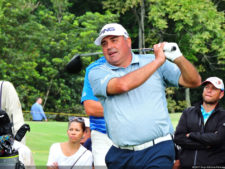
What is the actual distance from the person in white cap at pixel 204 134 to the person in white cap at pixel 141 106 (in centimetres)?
198

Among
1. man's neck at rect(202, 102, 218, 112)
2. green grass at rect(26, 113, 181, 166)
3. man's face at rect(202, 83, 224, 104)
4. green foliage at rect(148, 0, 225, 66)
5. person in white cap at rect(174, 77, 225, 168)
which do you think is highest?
green foliage at rect(148, 0, 225, 66)

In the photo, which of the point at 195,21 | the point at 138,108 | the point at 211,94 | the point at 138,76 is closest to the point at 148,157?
the point at 138,108

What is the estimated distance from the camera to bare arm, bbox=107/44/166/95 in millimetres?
3734

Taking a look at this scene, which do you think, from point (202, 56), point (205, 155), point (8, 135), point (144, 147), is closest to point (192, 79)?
point (144, 147)

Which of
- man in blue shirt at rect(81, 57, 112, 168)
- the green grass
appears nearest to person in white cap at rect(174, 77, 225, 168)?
man in blue shirt at rect(81, 57, 112, 168)

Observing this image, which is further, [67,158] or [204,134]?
[67,158]

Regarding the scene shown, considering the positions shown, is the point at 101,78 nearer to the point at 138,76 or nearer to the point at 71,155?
the point at 138,76

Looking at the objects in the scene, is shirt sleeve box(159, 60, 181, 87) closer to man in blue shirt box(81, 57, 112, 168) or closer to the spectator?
man in blue shirt box(81, 57, 112, 168)

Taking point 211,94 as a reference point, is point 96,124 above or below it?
below

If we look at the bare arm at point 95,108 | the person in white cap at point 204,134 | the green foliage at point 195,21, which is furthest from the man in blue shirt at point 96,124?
the green foliage at point 195,21

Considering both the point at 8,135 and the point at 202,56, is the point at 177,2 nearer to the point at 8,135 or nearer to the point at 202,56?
the point at 202,56

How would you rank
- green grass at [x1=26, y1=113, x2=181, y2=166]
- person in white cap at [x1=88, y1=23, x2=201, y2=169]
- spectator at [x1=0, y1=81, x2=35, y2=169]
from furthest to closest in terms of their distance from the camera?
green grass at [x1=26, y1=113, x2=181, y2=166], spectator at [x1=0, y1=81, x2=35, y2=169], person in white cap at [x1=88, y1=23, x2=201, y2=169]

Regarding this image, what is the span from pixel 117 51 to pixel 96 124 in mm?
1557

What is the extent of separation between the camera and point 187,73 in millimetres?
3924
